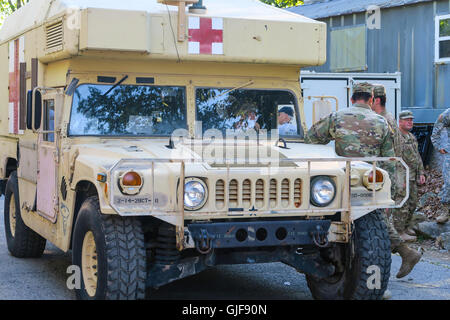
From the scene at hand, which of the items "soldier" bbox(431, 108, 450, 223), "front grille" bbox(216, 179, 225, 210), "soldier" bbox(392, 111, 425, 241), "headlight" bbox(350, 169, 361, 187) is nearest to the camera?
"front grille" bbox(216, 179, 225, 210)

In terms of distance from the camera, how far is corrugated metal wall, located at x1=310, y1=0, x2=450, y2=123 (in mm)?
16828

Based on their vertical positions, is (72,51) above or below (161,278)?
above

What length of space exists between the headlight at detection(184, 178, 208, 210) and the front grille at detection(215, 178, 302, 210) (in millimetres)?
118

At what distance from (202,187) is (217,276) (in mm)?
2596

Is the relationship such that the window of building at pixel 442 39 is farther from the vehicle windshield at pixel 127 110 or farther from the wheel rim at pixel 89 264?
the wheel rim at pixel 89 264

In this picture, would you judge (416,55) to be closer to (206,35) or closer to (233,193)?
(206,35)

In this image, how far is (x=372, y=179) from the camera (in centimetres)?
579

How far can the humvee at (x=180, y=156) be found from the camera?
17.6ft

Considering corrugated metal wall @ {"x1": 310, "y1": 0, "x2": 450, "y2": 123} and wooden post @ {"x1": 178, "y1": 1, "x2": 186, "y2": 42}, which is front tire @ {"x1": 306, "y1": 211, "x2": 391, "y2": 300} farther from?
corrugated metal wall @ {"x1": 310, "y1": 0, "x2": 450, "y2": 123}

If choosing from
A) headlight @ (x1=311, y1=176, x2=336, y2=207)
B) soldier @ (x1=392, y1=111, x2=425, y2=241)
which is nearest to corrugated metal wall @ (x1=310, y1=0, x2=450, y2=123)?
soldier @ (x1=392, y1=111, x2=425, y2=241)
